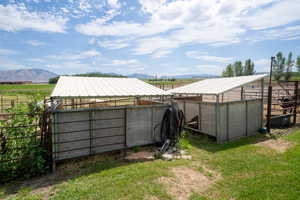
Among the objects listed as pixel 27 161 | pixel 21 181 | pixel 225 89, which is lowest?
pixel 21 181

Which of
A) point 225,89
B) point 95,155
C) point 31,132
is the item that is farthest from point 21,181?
point 225,89

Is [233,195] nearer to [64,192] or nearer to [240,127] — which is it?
[64,192]

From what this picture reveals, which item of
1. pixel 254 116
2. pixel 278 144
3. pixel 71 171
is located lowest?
pixel 71 171

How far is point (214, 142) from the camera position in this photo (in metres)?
6.52

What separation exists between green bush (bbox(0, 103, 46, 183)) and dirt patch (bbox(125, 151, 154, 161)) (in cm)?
232

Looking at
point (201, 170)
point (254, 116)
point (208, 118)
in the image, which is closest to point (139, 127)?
point (201, 170)

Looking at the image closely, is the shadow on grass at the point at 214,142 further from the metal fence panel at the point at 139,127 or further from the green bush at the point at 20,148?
the green bush at the point at 20,148

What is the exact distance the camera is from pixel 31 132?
4.15 metres

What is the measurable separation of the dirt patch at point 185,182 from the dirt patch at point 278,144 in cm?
330

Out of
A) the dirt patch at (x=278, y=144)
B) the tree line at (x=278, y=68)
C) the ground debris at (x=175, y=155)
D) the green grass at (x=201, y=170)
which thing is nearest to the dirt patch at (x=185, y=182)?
the green grass at (x=201, y=170)

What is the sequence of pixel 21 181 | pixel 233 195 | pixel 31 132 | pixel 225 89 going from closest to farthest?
pixel 233 195
pixel 21 181
pixel 31 132
pixel 225 89

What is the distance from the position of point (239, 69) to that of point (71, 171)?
68.9m

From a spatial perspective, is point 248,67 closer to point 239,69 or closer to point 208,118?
point 239,69

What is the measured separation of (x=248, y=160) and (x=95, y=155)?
4.58 m
